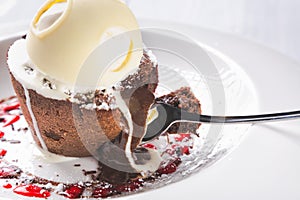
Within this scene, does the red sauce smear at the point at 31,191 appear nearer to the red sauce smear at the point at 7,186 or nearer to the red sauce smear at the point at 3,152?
A: the red sauce smear at the point at 7,186

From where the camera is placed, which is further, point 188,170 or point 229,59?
point 229,59

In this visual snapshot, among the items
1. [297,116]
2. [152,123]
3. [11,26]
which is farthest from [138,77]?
[11,26]

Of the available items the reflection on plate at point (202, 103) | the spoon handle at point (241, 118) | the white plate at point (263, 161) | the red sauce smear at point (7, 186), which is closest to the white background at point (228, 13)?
the reflection on plate at point (202, 103)

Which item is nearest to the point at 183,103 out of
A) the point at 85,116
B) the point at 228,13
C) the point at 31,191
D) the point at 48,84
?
the point at 85,116

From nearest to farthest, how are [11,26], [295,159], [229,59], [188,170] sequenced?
[295,159] → [188,170] → [229,59] → [11,26]

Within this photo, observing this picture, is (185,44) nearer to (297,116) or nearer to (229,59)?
(229,59)

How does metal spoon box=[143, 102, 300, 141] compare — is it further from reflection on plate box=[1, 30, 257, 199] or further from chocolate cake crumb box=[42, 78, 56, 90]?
chocolate cake crumb box=[42, 78, 56, 90]

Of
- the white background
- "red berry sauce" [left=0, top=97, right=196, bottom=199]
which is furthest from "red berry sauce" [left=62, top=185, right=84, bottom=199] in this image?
the white background
